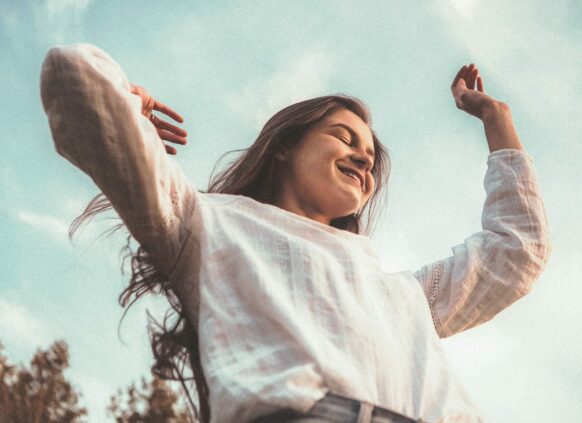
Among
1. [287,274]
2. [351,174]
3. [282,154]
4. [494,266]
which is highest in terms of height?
[282,154]

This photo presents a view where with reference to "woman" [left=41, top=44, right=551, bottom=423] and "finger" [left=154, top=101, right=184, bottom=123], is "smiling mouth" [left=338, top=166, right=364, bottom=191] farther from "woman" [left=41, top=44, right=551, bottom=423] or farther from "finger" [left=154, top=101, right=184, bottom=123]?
"finger" [left=154, top=101, right=184, bottom=123]

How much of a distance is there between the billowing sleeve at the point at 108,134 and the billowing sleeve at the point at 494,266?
1148 millimetres

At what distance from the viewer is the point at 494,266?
9.09 feet

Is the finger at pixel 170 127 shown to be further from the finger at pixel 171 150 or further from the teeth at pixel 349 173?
the teeth at pixel 349 173

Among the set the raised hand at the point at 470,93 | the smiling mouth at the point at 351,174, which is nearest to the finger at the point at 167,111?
the smiling mouth at the point at 351,174

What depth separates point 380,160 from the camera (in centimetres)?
350

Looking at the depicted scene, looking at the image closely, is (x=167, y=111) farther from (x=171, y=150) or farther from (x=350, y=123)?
(x=350, y=123)

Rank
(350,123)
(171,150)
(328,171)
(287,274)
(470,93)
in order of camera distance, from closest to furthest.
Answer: (287,274) < (171,150) < (328,171) < (350,123) < (470,93)

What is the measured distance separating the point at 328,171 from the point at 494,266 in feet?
2.41

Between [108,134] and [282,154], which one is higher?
[108,134]

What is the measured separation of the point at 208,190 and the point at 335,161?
0.57 meters

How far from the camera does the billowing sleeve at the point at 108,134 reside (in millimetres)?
1963

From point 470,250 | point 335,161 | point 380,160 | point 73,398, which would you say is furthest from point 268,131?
point 73,398

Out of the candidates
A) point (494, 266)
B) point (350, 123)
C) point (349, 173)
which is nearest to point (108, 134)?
point (349, 173)
